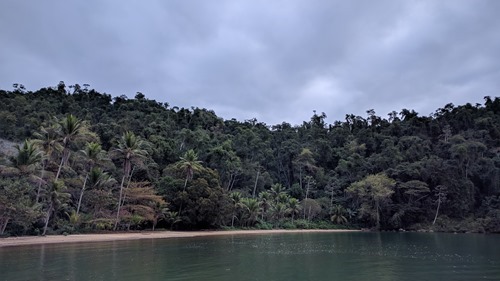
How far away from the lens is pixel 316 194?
8938 cm

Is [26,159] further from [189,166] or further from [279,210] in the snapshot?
[279,210]

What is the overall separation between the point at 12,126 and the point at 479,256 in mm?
67642

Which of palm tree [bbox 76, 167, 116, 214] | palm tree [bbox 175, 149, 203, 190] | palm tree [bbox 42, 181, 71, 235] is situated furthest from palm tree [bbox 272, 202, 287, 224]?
palm tree [bbox 42, 181, 71, 235]

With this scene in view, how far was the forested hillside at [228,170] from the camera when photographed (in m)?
41.3

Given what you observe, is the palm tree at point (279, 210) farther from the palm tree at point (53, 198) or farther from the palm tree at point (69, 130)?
the palm tree at point (53, 198)

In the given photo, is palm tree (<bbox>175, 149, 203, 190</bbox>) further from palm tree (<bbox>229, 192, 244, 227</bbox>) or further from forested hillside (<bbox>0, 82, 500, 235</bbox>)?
palm tree (<bbox>229, 192, 244, 227</bbox>)

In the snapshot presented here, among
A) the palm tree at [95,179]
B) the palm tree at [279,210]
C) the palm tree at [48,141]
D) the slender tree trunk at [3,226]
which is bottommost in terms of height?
the slender tree trunk at [3,226]

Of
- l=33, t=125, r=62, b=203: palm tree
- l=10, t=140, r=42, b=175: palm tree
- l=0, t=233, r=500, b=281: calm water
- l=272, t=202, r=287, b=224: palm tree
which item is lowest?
l=0, t=233, r=500, b=281: calm water

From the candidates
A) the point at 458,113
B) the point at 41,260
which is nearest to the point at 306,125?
the point at 458,113

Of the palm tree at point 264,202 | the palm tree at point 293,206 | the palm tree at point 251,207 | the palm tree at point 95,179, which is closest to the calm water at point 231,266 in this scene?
the palm tree at point 95,179

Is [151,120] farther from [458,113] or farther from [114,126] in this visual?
[458,113]

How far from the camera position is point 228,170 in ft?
245

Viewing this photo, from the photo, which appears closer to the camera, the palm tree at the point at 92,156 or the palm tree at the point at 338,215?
the palm tree at the point at 92,156

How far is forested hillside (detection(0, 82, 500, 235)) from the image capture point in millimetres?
41281
